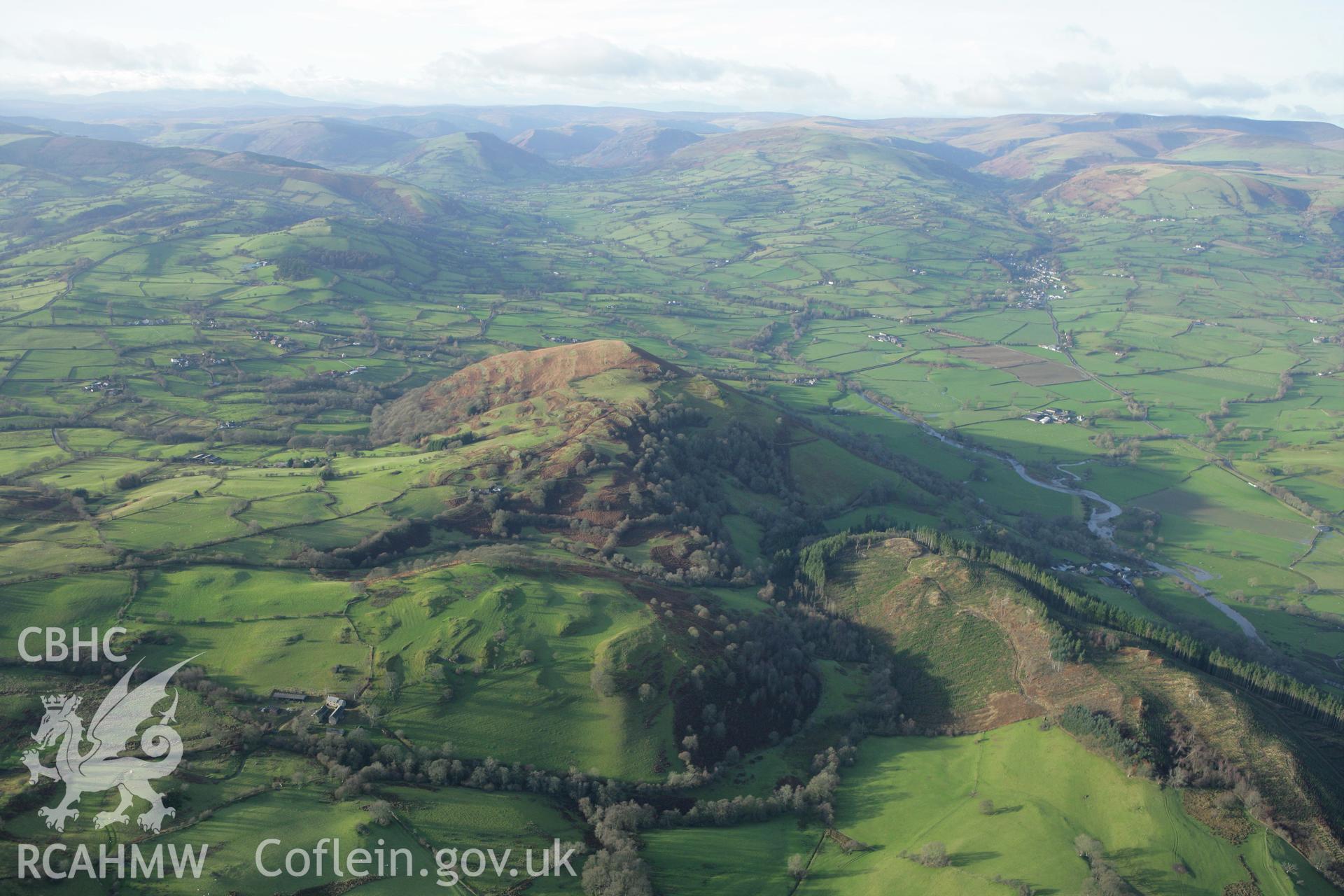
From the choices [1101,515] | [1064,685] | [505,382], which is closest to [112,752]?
[1064,685]

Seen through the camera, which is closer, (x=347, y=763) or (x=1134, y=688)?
(x=347, y=763)

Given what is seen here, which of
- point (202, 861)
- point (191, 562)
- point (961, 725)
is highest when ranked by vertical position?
point (191, 562)

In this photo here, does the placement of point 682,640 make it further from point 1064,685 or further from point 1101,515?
point 1101,515

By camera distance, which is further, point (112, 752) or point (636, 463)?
point (636, 463)

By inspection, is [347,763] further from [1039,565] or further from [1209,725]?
[1039,565]

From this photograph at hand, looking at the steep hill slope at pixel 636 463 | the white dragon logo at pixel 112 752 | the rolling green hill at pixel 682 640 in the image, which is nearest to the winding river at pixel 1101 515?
the rolling green hill at pixel 682 640

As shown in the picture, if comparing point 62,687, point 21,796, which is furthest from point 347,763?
point 62,687

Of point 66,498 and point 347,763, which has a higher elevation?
point 66,498

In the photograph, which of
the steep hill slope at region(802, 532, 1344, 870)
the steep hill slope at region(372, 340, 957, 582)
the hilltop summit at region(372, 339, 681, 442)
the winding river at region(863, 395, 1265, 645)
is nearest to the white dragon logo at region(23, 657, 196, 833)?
the steep hill slope at region(372, 340, 957, 582)
